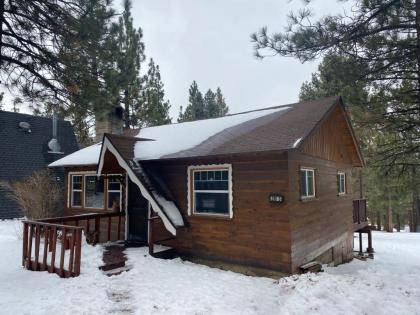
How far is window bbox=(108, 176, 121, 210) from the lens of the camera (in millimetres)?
11391

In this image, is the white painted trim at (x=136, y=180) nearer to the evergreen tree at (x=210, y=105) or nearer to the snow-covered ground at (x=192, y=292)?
the snow-covered ground at (x=192, y=292)

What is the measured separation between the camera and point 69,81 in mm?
7184

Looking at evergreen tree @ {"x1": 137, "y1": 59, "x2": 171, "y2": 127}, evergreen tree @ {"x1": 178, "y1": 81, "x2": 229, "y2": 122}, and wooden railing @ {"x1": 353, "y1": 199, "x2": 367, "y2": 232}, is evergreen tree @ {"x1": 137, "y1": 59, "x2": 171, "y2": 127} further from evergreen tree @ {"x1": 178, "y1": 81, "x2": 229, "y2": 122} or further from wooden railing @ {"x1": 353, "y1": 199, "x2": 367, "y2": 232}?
wooden railing @ {"x1": 353, "y1": 199, "x2": 367, "y2": 232}

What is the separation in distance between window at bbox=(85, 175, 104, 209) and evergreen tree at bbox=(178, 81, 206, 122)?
28813 millimetres

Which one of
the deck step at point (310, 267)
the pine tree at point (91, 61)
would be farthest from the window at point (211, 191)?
the pine tree at point (91, 61)

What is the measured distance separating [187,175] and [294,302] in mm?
4500

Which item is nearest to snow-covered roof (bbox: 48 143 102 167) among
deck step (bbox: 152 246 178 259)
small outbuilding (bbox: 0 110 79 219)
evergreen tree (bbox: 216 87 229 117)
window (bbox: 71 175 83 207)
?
window (bbox: 71 175 83 207)

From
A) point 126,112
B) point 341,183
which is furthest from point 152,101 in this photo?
point 341,183

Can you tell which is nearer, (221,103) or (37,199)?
(37,199)

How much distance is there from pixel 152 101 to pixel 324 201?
1704 cm

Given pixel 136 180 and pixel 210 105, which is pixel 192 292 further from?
pixel 210 105

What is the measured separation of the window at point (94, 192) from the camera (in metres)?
12.1

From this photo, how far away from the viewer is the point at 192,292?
6.40m

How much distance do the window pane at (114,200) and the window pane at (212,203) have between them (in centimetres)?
382
